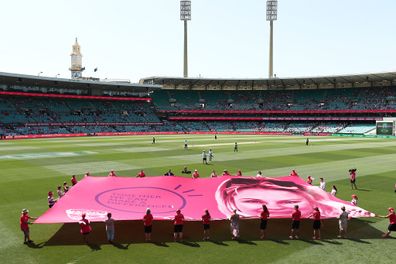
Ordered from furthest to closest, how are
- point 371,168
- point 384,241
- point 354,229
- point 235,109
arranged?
1. point 235,109
2. point 371,168
3. point 354,229
4. point 384,241

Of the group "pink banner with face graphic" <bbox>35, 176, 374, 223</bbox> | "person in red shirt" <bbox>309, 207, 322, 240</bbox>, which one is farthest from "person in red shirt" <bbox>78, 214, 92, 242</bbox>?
"person in red shirt" <bbox>309, 207, 322, 240</bbox>

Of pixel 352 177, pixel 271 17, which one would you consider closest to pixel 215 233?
pixel 352 177

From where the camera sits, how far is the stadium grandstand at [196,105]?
86.4 meters

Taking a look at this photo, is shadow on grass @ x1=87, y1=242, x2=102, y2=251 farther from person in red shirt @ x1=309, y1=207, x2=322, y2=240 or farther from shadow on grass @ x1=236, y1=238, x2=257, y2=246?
person in red shirt @ x1=309, y1=207, x2=322, y2=240

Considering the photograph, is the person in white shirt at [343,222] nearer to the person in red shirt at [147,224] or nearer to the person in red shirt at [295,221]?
the person in red shirt at [295,221]

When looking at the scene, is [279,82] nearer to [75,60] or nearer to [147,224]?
[75,60]

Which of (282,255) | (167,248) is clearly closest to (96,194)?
(167,248)

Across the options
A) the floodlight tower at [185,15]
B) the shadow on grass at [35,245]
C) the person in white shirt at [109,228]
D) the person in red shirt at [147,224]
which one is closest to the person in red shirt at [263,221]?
the person in red shirt at [147,224]

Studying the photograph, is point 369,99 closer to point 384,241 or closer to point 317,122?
point 317,122

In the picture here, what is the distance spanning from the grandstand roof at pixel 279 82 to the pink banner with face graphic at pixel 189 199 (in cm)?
8734

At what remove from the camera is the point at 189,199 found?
16.3 m

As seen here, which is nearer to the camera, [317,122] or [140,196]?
[140,196]

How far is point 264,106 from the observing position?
112m

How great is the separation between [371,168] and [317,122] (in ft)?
239
